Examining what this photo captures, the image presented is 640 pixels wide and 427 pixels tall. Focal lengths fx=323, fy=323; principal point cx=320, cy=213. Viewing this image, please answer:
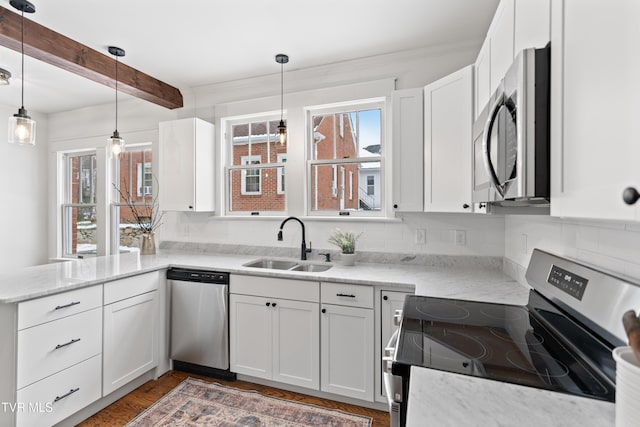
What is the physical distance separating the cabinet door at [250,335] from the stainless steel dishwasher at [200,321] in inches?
2.5

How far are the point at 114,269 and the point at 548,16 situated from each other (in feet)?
9.11

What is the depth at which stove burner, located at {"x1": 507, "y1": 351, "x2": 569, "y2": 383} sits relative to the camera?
87 centimetres

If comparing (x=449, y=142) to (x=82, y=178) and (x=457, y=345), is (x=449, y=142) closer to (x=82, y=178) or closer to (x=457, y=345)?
(x=457, y=345)

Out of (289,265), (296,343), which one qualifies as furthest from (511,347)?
(289,265)

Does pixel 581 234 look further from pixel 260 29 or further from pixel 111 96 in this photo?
pixel 111 96

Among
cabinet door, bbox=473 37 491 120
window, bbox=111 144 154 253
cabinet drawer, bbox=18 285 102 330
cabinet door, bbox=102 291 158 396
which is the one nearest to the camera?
cabinet door, bbox=473 37 491 120

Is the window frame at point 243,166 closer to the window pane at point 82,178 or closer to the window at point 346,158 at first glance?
the window at point 346,158

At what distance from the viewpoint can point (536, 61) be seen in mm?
855

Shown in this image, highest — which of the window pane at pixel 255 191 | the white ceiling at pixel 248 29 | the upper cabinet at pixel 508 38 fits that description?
the white ceiling at pixel 248 29

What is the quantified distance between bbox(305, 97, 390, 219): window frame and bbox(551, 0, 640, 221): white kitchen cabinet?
6.36 feet

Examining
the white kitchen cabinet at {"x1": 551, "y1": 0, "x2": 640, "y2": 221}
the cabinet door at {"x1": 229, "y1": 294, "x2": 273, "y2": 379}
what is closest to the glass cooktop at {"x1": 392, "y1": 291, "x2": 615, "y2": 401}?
the white kitchen cabinet at {"x1": 551, "y1": 0, "x2": 640, "y2": 221}

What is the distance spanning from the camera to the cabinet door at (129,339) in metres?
2.17

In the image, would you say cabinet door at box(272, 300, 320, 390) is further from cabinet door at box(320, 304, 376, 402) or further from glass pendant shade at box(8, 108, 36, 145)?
glass pendant shade at box(8, 108, 36, 145)

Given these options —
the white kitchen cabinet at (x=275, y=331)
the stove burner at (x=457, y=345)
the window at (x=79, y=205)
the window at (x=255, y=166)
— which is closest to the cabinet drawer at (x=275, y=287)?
the white kitchen cabinet at (x=275, y=331)
